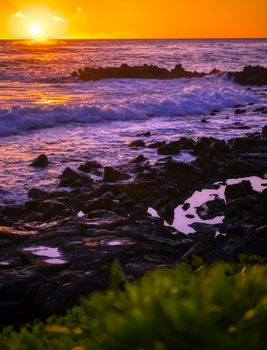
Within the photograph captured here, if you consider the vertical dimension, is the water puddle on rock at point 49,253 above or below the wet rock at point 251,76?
below

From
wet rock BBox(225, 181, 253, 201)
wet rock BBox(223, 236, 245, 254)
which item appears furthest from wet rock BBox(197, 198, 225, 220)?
wet rock BBox(223, 236, 245, 254)

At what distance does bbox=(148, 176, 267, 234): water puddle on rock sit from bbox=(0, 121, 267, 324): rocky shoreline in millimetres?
118

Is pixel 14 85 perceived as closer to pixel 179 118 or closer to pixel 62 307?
pixel 179 118

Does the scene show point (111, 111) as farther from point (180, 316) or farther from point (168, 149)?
point (180, 316)

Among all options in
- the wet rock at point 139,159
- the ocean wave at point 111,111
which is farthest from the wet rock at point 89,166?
the ocean wave at point 111,111

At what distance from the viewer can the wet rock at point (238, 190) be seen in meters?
9.88

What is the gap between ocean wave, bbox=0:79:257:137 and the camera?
19.5 m

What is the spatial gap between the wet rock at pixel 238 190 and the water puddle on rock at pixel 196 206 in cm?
14

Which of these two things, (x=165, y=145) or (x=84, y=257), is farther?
(x=165, y=145)

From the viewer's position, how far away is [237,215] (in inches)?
343

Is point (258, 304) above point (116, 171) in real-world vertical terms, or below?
above

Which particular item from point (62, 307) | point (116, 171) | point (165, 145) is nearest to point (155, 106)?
point (165, 145)

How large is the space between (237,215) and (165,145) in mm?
6042

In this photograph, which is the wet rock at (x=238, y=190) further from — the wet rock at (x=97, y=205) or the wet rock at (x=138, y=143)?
the wet rock at (x=138, y=143)
